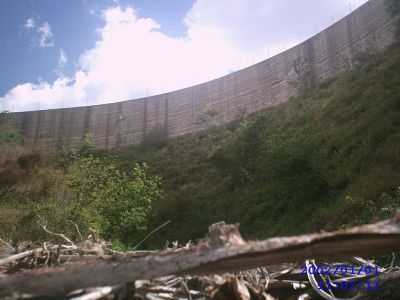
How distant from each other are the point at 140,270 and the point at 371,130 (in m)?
9.08

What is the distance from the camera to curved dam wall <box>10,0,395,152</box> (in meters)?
15.4

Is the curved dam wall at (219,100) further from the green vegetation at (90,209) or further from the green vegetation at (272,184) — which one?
the green vegetation at (90,209)

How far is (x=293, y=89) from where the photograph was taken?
17.4m

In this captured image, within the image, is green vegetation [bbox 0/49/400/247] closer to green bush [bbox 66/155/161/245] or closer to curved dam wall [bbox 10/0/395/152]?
green bush [bbox 66/155/161/245]

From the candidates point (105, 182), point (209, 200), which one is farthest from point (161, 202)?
point (105, 182)

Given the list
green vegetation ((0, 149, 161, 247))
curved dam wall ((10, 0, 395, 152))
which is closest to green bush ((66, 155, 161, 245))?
green vegetation ((0, 149, 161, 247))

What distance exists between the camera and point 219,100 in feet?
67.3

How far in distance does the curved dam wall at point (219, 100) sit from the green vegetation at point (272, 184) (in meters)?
2.04

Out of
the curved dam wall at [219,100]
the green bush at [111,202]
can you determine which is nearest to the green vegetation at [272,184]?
the green bush at [111,202]

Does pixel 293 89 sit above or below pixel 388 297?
above

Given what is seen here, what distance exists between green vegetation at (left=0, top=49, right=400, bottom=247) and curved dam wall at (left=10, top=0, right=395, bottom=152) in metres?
2.04

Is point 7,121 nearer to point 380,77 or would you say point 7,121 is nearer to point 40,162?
point 40,162

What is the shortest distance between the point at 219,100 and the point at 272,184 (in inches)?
437

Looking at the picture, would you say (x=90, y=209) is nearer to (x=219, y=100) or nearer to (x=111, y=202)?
(x=111, y=202)
